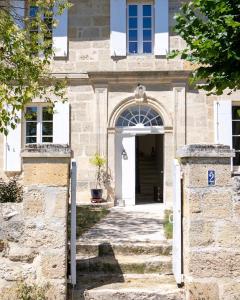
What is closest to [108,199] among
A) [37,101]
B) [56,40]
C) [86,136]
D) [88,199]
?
[88,199]

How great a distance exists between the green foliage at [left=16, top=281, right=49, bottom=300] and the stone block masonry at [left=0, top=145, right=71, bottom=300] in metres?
0.05

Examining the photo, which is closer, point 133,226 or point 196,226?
point 196,226

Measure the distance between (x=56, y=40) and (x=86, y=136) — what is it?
8.63 feet

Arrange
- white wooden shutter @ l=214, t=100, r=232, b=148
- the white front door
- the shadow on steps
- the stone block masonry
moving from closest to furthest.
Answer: the stone block masonry
the shadow on steps
white wooden shutter @ l=214, t=100, r=232, b=148
the white front door

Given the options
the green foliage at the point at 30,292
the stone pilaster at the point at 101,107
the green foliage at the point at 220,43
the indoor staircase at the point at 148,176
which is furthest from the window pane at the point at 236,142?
the green foliage at the point at 30,292

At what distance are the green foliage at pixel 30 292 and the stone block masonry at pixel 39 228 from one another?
1.9 inches

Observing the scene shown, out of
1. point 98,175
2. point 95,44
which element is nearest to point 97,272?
point 98,175

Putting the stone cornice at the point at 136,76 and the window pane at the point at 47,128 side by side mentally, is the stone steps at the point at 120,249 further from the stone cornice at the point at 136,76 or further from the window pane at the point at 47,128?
the stone cornice at the point at 136,76

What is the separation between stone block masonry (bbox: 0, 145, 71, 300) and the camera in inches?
174

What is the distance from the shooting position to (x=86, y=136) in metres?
11.3

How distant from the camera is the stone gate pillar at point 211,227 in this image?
14.6 ft

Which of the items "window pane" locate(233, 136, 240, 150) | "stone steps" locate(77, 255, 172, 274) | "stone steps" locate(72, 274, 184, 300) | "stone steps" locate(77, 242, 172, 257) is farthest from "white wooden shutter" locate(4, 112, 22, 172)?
"stone steps" locate(72, 274, 184, 300)

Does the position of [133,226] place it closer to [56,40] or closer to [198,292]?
Result: [198,292]

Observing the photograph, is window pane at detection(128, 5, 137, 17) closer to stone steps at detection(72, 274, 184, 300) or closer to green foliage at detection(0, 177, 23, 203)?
green foliage at detection(0, 177, 23, 203)
